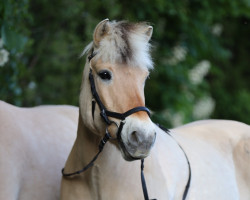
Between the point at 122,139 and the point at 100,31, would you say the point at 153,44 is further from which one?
the point at 122,139

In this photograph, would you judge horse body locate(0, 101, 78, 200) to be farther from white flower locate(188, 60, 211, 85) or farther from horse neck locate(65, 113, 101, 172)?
white flower locate(188, 60, 211, 85)

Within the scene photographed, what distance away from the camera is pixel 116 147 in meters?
3.50

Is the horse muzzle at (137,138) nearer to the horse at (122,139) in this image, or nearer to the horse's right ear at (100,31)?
the horse at (122,139)

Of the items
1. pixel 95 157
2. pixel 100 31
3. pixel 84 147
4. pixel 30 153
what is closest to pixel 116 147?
pixel 95 157

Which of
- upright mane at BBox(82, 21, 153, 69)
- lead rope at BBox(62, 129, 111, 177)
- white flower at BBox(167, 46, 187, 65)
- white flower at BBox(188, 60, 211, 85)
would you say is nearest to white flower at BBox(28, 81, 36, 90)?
white flower at BBox(167, 46, 187, 65)

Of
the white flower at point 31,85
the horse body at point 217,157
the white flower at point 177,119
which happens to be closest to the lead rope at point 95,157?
the horse body at point 217,157

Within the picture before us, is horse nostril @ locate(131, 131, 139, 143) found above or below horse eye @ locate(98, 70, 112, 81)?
below

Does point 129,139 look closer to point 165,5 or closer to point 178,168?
point 178,168

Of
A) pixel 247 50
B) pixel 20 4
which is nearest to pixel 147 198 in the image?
pixel 20 4

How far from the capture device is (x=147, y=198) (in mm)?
3533

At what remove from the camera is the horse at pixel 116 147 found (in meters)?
3.36

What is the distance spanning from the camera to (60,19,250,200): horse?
10.7 feet

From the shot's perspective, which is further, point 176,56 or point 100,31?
point 176,56

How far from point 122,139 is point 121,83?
36 cm
